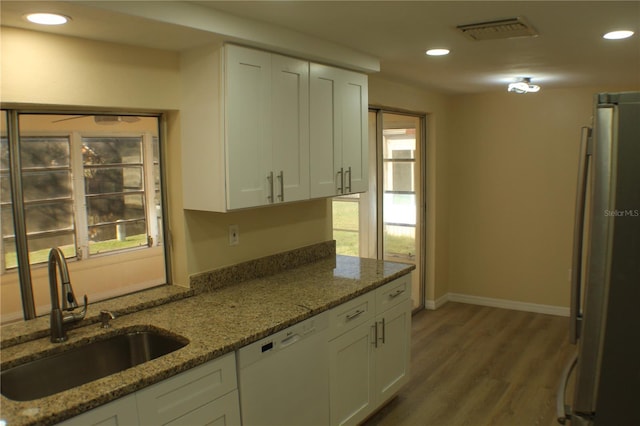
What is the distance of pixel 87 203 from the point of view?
2459mm

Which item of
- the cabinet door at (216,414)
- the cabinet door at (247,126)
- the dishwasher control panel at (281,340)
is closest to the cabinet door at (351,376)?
the dishwasher control panel at (281,340)

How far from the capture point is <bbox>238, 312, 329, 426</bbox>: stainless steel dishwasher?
220cm

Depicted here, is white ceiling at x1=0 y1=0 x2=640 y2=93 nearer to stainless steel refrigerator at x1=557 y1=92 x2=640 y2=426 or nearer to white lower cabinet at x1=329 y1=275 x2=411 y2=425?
stainless steel refrigerator at x1=557 y1=92 x2=640 y2=426

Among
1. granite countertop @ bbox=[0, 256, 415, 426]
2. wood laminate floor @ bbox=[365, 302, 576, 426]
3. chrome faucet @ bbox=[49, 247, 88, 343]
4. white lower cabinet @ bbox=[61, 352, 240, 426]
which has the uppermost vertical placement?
chrome faucet @ bbox=[49, 247, 88, 343]

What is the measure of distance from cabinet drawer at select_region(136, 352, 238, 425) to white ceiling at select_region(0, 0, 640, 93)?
1.40 meters

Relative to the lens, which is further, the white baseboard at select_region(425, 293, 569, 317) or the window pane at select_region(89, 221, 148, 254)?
the white baseboard at select_region(425, 293, 569, 317)

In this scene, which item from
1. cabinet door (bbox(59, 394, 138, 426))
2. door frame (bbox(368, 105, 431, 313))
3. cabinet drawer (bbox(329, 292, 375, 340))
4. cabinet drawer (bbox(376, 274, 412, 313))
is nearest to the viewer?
cabinet door (bbox(59, 394, 138, 426))

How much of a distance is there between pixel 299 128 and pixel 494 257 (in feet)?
11.2

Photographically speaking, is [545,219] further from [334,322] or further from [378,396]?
[334,322]

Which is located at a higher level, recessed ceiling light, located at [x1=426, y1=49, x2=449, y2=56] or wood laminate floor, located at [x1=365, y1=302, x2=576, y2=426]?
recessed ceiling light, located at [x1=426, y1=49, x2=449, y2=56]

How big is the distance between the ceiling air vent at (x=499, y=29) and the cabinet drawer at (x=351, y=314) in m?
Result: 1.54

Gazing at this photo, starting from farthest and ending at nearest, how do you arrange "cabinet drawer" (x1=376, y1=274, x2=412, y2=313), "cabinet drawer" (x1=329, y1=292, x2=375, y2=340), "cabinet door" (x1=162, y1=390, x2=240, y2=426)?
"cabinet drawer" (x1=376, y1=274, x2=412, y2=313)
"cabinet drawer" (x1=329, y1=292, x2=375, y2=340)
"cabinet door" (x1=162, y1=390, x2=240, y2=426)

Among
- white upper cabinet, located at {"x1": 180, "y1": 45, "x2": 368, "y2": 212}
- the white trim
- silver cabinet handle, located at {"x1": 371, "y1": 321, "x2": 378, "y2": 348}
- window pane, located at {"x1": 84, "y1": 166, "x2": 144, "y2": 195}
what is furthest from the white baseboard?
window pane, located at {"x1": 84, "y1": 166, "x2": 144, "y2": 195}

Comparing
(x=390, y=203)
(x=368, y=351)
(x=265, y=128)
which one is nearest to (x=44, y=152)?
(x=265, y=128)
